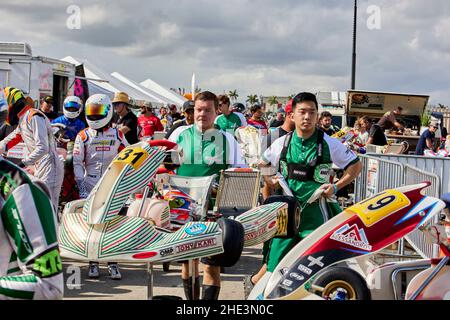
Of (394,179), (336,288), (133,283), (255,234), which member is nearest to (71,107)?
(133,283)

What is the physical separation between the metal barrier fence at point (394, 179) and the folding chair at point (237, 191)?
183 cm

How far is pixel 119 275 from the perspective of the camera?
24.8ft

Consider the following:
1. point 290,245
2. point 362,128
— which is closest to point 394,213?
point 290,245

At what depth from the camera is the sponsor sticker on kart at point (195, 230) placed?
407 centimetres

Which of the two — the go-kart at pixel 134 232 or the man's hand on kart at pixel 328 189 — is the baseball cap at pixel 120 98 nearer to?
the man's hand on kart at pixel 328 189

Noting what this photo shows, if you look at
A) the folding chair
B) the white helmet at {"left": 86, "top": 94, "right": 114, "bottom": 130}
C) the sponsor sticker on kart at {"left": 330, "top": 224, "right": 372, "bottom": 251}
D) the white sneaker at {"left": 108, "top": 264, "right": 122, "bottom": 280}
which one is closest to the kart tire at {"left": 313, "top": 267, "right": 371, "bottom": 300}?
the sponsor sticker on kart at {"left": 330, "top": 224, "right": 372, "bottom": 251}

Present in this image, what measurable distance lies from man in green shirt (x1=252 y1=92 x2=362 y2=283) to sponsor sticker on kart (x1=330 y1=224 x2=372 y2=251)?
1.16m

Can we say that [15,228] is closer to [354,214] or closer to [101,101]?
[354,214]

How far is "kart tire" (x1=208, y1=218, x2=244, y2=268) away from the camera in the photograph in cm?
416

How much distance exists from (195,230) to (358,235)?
0.93 metres

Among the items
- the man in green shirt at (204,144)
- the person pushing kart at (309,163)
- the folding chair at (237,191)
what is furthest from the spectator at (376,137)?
the person pushing kart at (309,163)

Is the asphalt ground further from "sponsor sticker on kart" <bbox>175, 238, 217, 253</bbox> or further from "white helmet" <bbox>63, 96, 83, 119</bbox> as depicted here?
"white helmet" <bbox>63, 96, 83, 119</bbox>

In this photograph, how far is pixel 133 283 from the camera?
292 inches
